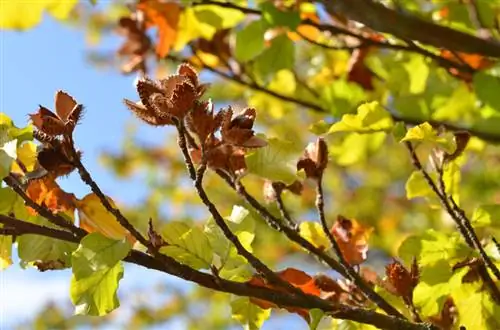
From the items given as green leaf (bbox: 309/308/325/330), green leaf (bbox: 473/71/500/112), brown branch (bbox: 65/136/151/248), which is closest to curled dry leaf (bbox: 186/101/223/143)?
brown branch (bbox: 65/136/151/248)

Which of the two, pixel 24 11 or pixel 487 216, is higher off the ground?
pixel 24 11

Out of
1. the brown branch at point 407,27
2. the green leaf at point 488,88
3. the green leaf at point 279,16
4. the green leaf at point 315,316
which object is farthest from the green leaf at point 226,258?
the green leaf at point 488,88

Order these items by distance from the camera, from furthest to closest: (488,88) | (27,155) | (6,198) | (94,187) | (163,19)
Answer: (163,19), (488,88), (27,155), (6,198), (94,187)

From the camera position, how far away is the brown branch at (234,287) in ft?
2.98

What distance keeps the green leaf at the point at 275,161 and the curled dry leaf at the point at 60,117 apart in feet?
0.97

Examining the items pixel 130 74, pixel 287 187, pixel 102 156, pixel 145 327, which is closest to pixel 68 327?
pixel 145 327

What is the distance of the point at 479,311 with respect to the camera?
1.15 meters

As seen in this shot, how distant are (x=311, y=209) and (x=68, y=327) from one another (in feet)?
6.80

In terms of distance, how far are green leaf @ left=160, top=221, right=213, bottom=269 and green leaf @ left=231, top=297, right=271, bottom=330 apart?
0.16 meters

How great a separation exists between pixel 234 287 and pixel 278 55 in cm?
89

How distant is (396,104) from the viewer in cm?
185

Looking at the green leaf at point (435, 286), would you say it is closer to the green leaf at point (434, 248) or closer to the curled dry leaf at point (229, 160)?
the green leaf at point (434, 248)

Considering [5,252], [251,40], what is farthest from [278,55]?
[5,252]

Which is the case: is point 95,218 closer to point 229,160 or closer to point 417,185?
point 229,160
